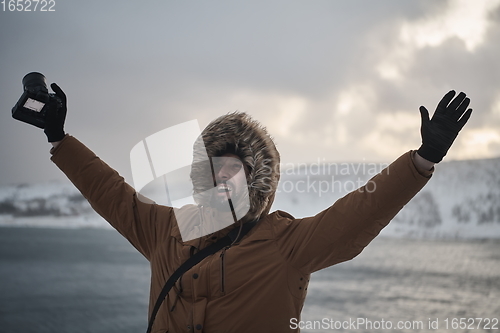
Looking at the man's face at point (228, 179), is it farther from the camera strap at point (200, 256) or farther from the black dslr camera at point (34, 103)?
the black dslr camera at point (34, 103)

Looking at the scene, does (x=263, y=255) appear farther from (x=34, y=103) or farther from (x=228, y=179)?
(x=34, y=103)

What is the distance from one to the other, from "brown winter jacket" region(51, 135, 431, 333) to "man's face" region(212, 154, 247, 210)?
147 mm

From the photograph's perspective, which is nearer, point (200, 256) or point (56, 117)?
point (200, 256)

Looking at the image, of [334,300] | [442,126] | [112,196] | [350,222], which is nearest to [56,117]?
[112,196]

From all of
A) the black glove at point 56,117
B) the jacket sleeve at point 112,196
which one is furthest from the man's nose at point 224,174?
the black glove at point 56,117

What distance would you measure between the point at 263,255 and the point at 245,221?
0.19m

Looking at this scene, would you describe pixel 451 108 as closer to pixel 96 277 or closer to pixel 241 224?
pixel 241 224

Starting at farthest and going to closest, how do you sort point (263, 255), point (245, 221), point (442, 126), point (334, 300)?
point (334, 300) < point (245, 221) < point (263, 255) < point (442, 126)

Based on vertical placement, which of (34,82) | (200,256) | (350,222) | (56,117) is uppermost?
(34,82)

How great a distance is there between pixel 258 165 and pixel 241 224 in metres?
0.28

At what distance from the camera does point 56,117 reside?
1.86 meters

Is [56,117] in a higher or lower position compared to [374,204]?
higher

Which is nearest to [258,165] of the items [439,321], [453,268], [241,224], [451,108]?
[241,224]

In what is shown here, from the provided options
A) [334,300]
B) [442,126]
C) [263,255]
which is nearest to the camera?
Answer: [442,126]
